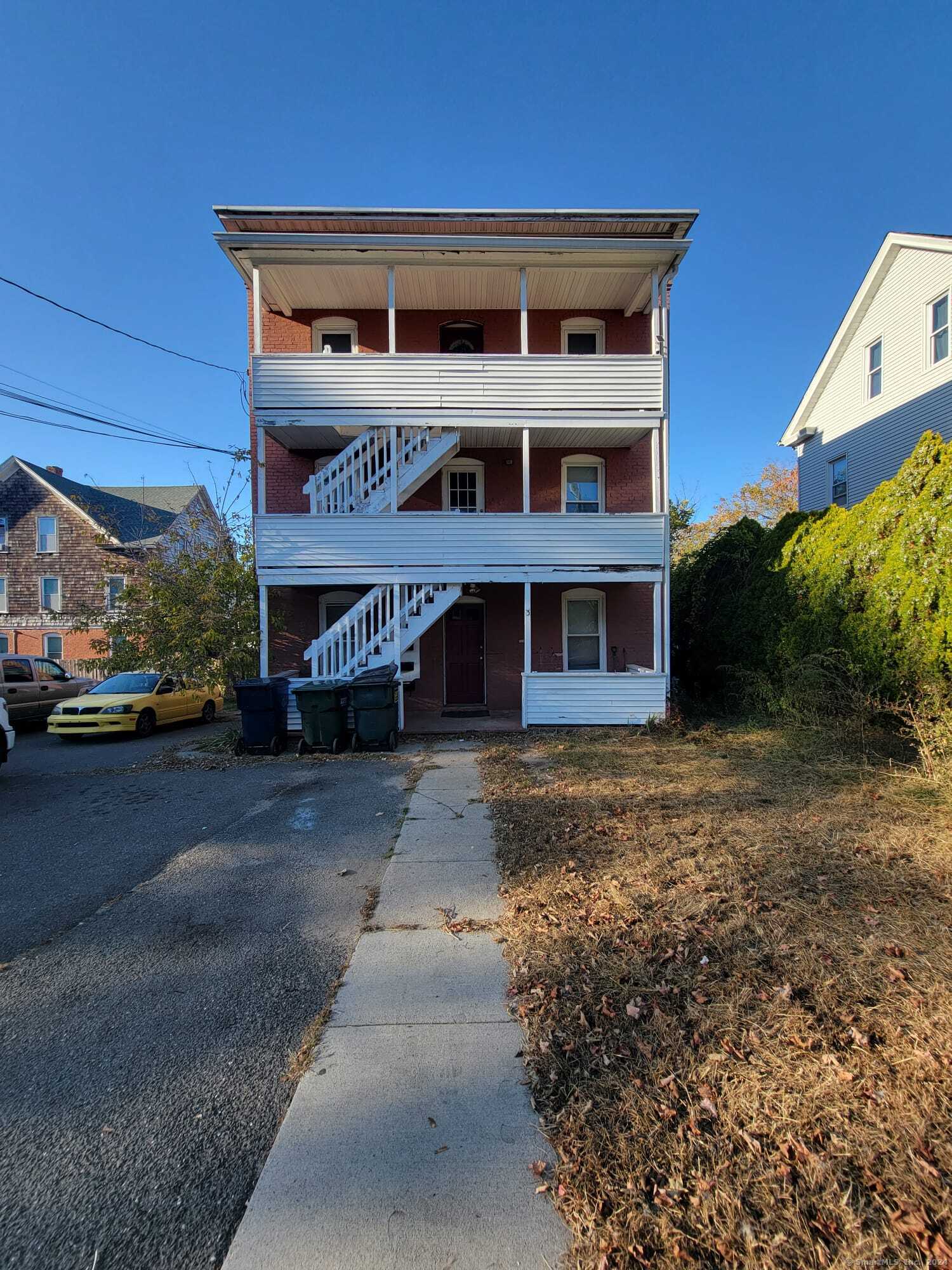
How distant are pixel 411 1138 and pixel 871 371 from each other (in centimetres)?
2012

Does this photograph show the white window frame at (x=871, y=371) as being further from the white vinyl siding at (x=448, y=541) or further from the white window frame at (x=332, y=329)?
the white window frame at (x=332, y=329)

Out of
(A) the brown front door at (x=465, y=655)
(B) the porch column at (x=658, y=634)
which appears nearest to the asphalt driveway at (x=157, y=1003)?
(B) the porch column at (x=658, y=634)

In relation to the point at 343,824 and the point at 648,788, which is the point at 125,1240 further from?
the point at 648,788

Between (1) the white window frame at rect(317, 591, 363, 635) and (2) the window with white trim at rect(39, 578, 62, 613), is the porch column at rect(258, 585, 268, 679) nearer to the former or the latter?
(1) the white window frame at rect(317, 591, 363, 635)

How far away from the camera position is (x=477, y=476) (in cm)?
1352

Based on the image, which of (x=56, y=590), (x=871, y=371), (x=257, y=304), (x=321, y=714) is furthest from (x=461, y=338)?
(x=56, y=590)

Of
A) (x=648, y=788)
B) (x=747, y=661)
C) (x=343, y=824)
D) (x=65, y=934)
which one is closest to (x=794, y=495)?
(x=747, y=661)

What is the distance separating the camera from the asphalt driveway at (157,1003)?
1.87m

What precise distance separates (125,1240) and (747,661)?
1135 cm

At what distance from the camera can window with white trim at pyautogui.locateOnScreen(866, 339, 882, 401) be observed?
1606cm

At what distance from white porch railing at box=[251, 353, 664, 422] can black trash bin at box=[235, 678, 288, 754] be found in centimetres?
521

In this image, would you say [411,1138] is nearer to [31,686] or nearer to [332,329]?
[332,329]

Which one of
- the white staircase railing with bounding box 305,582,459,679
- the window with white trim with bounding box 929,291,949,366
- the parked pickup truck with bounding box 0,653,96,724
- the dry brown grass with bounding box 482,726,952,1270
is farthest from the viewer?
the window with white trim with bounding box 929,291,949,366

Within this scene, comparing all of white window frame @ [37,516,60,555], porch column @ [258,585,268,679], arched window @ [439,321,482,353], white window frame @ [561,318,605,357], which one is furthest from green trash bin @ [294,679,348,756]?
white window frame @ [37,516,60,555]
